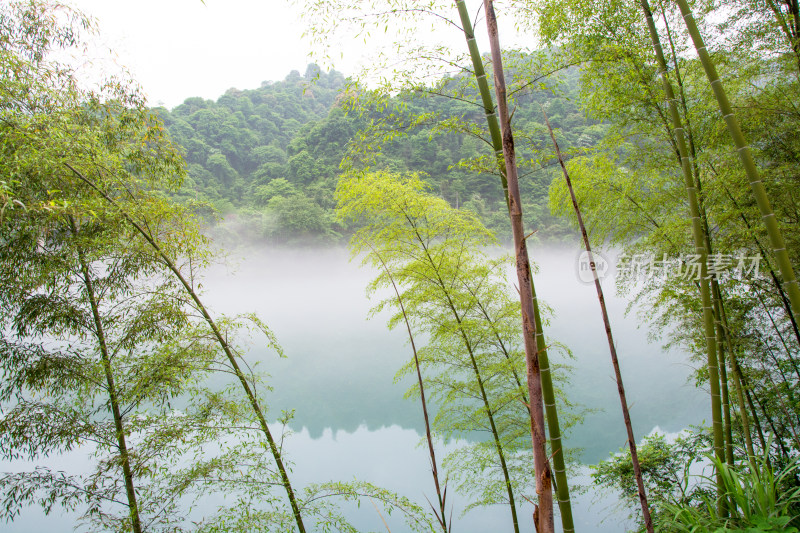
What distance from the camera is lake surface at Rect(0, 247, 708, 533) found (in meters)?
7.58

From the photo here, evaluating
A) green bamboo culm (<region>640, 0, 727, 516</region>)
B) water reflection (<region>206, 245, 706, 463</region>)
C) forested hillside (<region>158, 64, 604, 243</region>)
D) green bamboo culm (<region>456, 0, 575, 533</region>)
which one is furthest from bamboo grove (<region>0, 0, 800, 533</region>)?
forested hillside (<region>158, 64, 604, 243</region>)

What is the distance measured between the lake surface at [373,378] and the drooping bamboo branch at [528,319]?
3532 mm

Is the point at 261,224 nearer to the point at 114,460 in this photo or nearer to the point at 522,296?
the point at 114,460

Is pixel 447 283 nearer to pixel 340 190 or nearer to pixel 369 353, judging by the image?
pixel 340 190

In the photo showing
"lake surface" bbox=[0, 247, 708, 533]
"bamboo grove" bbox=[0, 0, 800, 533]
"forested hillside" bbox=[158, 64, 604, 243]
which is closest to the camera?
"bamboo grove" bbox=[0, 0, 800, 533]

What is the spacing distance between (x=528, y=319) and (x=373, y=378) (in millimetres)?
10747

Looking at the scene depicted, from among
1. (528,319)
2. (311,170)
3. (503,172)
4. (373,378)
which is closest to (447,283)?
(503,172)

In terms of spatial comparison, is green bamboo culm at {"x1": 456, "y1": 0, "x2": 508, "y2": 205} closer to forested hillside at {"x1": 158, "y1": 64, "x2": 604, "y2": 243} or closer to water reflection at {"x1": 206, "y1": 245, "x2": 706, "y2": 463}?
water reflection at {"x1": 206, "y1": 245, "x2": 706, "y2": 463}

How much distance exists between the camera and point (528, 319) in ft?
3.41

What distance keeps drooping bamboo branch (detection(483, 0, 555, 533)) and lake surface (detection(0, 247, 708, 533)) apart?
3.53m

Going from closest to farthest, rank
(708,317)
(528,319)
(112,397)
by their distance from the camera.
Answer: (528,319) < (708,317) < (112,397)

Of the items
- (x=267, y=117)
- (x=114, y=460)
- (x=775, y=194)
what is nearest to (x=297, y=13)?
(x=114, y=460)

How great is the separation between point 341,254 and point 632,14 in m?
13.1

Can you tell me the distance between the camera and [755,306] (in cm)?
360
